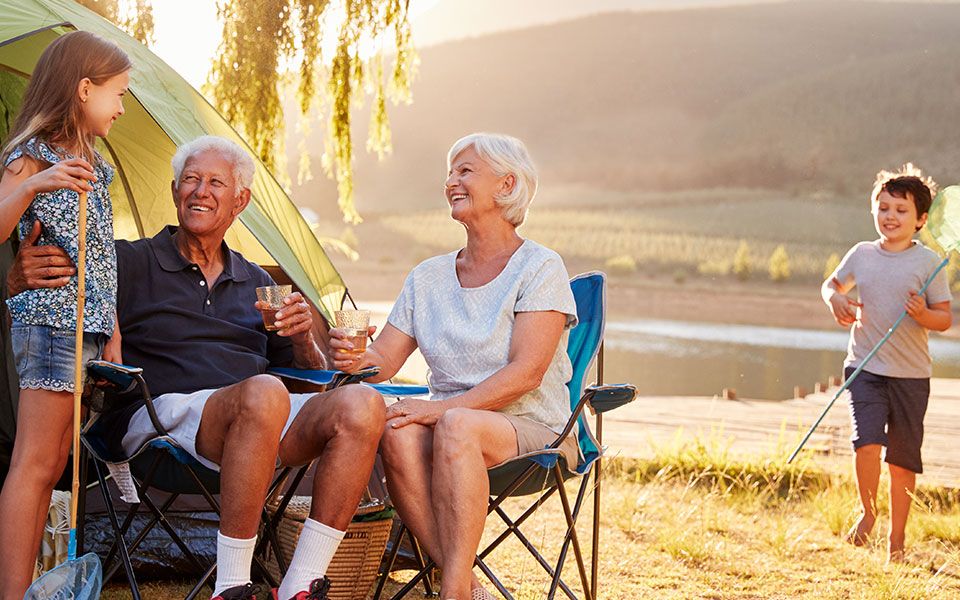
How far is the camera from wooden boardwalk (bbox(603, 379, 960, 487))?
441 centimetres

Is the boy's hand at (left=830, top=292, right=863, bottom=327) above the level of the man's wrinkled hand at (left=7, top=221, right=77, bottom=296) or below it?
below

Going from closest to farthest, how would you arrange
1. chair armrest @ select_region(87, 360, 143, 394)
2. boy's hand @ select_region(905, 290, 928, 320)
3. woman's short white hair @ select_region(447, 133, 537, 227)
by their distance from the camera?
chair armrest @ select_region(87, 360, 143, 394) < woman's short white hair @ select_region(447, 133, 537, 227) < boy's hand @ select_region(905, 290, 928, 320)

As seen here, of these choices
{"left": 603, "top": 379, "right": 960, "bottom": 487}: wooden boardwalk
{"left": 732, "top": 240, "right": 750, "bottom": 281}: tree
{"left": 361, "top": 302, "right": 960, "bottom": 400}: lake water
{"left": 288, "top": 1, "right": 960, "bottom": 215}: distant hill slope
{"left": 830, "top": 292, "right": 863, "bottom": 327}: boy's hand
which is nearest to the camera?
{"left": 830, "top": 292, "right": 863, "bottom": 327}: boy's hand

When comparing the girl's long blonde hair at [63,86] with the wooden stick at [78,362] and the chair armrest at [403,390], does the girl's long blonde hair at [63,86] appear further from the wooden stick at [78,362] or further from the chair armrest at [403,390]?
the chair armrest at [403,390]

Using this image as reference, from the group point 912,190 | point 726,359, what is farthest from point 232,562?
point 726,359

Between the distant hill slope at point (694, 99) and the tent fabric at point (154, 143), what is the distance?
52296mm

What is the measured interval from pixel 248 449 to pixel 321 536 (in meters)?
0.21

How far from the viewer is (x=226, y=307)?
2395 millimetres

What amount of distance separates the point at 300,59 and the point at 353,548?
4.11 meters

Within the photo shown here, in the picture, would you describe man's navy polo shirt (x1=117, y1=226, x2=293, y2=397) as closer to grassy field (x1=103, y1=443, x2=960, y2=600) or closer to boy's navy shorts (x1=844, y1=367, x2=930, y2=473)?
grassy field (x1=103, y1=443, x2=960, y2=600)

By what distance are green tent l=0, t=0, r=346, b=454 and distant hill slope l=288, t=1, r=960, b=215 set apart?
52.3 m

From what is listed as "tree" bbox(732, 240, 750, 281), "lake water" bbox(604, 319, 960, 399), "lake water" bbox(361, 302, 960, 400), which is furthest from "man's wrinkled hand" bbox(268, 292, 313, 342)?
"tree" bbox(732, 240, 750, 281)

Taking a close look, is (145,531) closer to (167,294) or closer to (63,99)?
(167,294)

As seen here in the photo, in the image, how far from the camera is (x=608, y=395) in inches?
87.0
